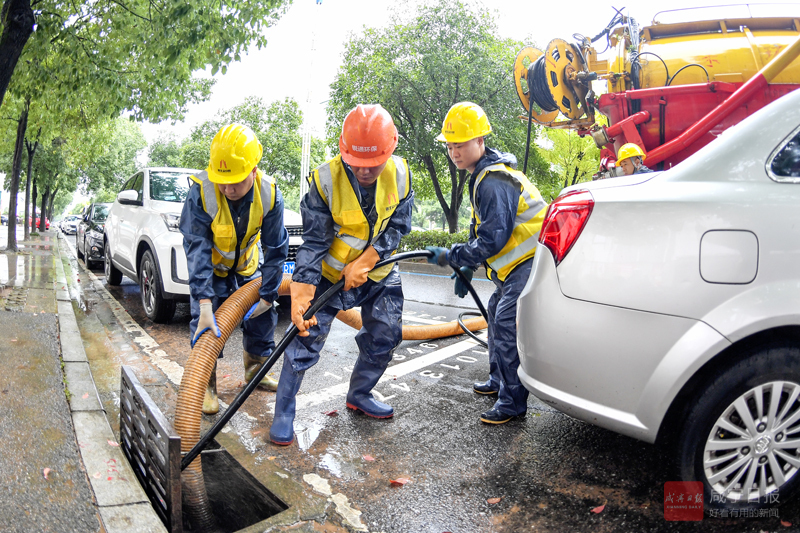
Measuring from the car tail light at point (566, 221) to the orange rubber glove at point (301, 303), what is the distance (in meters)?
1.27

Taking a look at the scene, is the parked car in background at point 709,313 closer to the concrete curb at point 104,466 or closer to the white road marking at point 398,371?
the concrete curb at point 104,466

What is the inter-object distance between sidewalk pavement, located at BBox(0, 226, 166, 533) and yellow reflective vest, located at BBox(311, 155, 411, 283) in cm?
148

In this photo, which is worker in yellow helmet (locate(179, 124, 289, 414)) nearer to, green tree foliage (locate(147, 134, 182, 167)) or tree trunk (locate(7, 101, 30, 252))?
tree trunk (locate(7, 101, 30, 252))

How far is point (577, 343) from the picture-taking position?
87.7 inches

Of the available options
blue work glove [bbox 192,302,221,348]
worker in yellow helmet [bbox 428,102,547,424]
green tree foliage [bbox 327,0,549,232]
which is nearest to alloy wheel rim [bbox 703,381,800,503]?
worker in yellow helmet [bbox 428,102,547,424]

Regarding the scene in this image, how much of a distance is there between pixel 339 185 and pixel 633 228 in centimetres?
154

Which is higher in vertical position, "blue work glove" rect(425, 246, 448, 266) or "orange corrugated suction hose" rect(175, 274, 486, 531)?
"blue work glove" rect(425, 246, 448, 266)

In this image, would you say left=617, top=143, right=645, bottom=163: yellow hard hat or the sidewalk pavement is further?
left=617, top=143, right=645, bottom=163: yellow hard hat

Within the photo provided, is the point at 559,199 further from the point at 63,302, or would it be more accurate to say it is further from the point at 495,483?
the point at 63,302

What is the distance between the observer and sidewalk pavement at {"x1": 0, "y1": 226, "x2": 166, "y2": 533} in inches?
84.1

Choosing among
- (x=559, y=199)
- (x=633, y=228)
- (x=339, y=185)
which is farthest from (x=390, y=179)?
(x=633, y=228)

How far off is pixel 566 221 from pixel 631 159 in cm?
385

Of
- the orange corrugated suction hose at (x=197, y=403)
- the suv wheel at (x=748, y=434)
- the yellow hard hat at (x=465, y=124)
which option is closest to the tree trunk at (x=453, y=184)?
the yellow hard hat at (x=465, y=124)

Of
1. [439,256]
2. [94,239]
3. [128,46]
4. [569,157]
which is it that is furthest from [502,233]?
[569,157]
